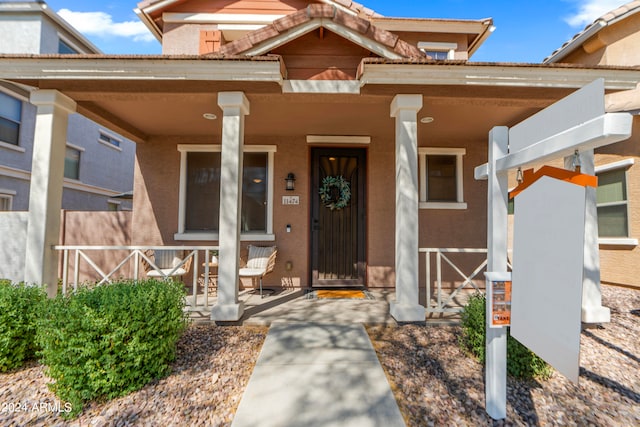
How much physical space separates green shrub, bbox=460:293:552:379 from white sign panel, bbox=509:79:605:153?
146 cm

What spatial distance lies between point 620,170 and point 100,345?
8.54m

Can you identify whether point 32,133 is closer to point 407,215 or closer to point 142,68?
point 142,68

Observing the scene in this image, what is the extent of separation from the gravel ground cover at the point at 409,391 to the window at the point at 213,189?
8.20 feet

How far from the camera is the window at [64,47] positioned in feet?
29.9

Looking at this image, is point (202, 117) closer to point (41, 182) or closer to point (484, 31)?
point (41, 182)

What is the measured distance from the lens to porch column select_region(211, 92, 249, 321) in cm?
338

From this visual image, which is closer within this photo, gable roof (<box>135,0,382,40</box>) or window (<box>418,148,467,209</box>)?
window (<box>418,148,467,209</box>)

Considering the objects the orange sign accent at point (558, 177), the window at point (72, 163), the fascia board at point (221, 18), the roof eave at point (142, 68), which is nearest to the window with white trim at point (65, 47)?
the window at point (72, 163)

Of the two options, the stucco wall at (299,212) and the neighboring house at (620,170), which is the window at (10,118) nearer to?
the stucco wall at (299,212)

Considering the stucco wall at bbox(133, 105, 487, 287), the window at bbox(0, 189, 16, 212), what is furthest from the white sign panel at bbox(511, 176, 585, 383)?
the window at bbox(0, 189, 16, 212)

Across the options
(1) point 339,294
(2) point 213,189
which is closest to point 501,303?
(1) point 339,294

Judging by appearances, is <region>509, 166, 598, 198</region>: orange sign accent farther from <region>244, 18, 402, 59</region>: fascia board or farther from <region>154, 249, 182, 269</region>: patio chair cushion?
<region>154, 249, 182, 269</region>: patio chair cushion

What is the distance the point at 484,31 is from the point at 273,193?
226 inches

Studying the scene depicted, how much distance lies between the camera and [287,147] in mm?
5219
